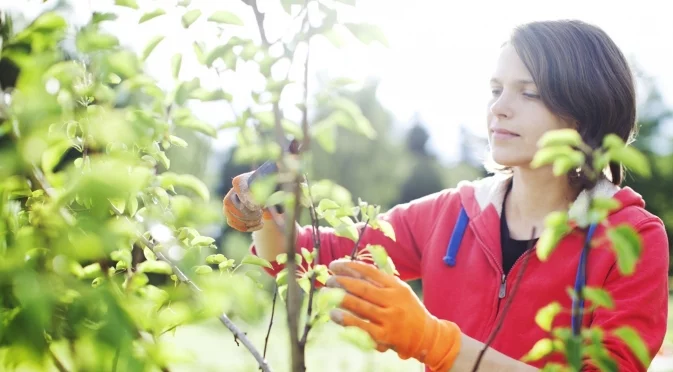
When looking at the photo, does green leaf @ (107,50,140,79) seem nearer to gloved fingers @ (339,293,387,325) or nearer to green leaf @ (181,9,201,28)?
green leaf @ (181,9,201,28)

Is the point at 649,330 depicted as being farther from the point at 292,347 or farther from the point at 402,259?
the point at 292,347

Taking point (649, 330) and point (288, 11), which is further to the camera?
point (649, 330)

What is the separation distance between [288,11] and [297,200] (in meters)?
0.26

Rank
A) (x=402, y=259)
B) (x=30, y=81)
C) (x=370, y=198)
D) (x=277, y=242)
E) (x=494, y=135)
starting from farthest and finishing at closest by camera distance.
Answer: (x=370, y=198)
(x=402, y=259)
(x=277, y=242)
(x=494, y=135)
(x=30, y=81)

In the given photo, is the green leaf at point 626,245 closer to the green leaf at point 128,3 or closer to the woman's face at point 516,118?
the green leaf at point 128,3

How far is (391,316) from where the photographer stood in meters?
1.37

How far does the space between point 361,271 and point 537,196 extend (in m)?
0.82

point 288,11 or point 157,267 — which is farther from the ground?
point 288,11

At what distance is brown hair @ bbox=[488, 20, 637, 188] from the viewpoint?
1.84 metres

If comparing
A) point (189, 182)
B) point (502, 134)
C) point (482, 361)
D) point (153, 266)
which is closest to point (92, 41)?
point (189, 182)

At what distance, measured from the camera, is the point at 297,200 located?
958 millimetres

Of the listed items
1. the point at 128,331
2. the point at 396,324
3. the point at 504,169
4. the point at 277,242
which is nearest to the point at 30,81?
the point at 128,331

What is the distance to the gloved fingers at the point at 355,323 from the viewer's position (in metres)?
1.28

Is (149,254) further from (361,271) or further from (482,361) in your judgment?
(482,361)
